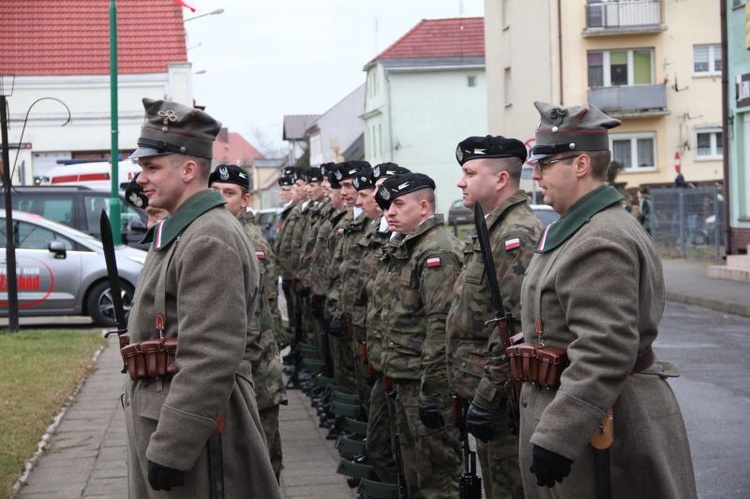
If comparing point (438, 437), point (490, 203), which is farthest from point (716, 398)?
point (490, 203)

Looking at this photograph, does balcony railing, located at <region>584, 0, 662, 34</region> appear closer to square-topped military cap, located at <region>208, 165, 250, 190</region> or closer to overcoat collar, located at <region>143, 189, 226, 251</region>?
square-topped military cap, located at <region>208, 165, 250, 190</region>

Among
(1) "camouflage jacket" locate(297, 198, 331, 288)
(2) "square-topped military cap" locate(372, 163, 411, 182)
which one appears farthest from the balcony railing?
(2) "square-topped military cap" locate(372, 163, 411, 182)

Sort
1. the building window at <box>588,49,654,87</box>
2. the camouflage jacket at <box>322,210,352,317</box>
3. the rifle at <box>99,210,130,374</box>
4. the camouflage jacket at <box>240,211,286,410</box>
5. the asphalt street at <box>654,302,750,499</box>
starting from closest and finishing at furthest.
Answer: the rifle at <box>99,210,130,374</box> → the camouflage jacket at <box>240,211,286,410</box> → the asphalt street at <box>654,302,750,499</box> → the camouflage jacket at <box>322,210,352,317</box> → the building window at <box>588,49,654,87</box>

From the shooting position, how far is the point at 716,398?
36.0 ft

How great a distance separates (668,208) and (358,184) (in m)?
24.7

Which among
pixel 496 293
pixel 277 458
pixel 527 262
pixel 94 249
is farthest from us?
pixel 94 249

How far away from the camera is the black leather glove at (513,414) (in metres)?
5.32

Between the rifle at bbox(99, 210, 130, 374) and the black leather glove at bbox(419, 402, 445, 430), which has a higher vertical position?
the rifle at bbox(99, 210, 130, 374)

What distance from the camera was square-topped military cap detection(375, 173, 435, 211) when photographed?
292 inches

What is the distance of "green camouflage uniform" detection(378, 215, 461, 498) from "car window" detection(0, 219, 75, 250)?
11872mm

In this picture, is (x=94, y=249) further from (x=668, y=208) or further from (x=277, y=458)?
(x=668, y=208)

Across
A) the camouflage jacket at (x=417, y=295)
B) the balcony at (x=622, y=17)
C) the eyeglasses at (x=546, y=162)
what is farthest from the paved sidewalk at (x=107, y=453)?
the balcony at (x=622, y=17)

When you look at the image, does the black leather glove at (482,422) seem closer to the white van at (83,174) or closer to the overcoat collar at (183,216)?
the overcoat collar at (183,216)

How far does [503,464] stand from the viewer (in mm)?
5594
